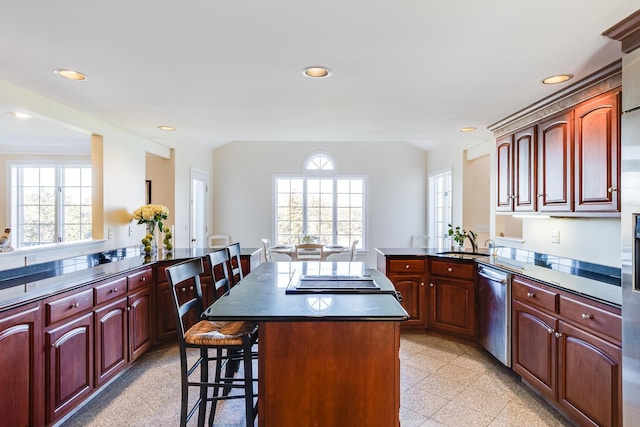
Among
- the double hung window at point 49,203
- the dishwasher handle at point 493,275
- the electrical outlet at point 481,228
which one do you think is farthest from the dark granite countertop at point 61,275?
the electrical outlet at point 481,228

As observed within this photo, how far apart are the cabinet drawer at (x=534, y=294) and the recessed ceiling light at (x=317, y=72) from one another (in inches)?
79.7

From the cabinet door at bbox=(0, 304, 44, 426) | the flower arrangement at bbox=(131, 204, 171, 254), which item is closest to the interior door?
the flower arrangement at bbox=(131, 204, 171, 254)

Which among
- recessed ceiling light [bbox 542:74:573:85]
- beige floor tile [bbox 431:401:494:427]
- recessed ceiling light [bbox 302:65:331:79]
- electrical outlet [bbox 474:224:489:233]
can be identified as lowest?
beige floor tile [bbox 431:401:494:427]

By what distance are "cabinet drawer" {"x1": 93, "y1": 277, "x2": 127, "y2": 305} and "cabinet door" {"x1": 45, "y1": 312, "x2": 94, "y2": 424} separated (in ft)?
0.43

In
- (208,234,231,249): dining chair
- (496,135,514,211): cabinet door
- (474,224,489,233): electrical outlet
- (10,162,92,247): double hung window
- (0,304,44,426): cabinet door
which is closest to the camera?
(0,304,44,426): cabinet door

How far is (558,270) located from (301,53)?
98.8 inches

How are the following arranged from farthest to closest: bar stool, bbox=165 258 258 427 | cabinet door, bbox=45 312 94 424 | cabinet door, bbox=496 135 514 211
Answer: cabinet door, bbox=496 135 514 211 → cabinet door, bbox=45 312 94 424 → bar stool, bbox=165 258 258 427

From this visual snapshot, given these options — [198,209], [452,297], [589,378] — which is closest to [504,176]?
[452,297]

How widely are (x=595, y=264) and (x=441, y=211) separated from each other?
3211 millimetres

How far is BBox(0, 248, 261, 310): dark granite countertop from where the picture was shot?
197cm

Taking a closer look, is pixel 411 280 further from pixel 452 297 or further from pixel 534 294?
pixel 534 294

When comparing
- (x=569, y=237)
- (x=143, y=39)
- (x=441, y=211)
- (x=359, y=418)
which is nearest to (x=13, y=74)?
(x=143, y=39)

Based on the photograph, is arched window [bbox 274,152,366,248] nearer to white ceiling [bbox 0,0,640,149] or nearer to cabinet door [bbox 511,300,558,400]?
white ceiling [bbox 0,0,640,149]

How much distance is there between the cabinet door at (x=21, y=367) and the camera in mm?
1748
